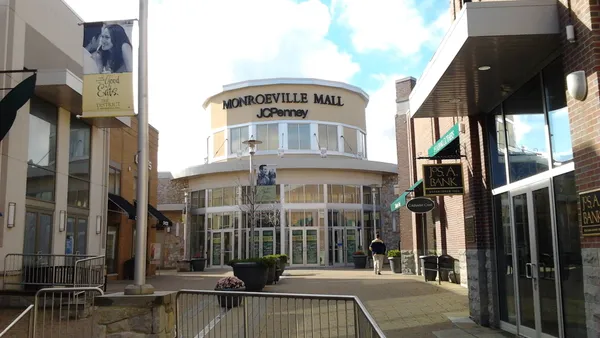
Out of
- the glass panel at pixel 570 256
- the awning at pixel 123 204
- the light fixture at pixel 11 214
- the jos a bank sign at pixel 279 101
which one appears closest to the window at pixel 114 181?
the awning at pixel 123 204

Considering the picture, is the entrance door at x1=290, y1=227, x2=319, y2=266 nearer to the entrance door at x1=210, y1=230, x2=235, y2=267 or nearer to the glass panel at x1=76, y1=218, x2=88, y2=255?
the entrance door at x1=210, y1=230, x2=235, y2=267

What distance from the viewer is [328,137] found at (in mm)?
38688

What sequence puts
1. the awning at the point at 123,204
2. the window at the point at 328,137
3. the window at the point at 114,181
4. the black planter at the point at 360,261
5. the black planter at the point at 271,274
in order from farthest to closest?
the window at the point at 328,137, the black planter at the point at 360,261, the window at the point at 114,181, the awning at the point at 123,204, the black planter at the point at 271,274

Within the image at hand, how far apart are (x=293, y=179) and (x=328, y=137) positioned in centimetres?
491

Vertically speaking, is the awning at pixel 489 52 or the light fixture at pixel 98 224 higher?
the awning at pixel 489 52

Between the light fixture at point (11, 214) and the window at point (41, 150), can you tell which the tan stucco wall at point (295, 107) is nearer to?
the window at point (41, 150)

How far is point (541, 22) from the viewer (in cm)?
712

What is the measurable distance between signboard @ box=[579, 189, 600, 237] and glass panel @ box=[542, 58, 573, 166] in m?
1.00

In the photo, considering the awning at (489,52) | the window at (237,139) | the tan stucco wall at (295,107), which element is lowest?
the awning at (489,52)

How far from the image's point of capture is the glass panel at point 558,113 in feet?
24.6

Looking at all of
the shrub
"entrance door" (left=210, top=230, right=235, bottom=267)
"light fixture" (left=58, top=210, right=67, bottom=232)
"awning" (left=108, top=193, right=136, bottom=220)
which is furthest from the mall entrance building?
"entrance door" (left=210, top=230, right=235, bottom=267)

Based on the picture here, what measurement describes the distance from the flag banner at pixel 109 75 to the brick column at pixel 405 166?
19.3 m

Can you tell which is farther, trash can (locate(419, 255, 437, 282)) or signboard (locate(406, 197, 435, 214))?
trash can (locate(419, 255, 437, 282))

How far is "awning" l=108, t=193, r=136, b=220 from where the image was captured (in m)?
22.4
